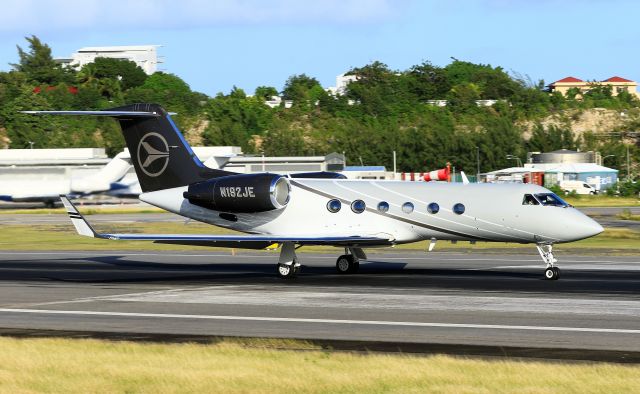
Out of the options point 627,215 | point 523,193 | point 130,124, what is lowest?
point 627,215

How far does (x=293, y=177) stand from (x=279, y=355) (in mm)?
15900

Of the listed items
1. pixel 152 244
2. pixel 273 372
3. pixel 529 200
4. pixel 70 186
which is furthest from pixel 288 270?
pixel 70 186

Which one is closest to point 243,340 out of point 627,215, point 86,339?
point 86,339

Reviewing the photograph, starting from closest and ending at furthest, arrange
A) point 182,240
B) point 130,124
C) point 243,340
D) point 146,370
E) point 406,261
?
point 146,370, point 243,340, point 182,240, point 130,124, point 406,261

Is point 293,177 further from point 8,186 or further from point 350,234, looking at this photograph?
point 8,186

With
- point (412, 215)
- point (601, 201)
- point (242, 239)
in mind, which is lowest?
point (601, 201)

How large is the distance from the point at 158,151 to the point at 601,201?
64.3 m

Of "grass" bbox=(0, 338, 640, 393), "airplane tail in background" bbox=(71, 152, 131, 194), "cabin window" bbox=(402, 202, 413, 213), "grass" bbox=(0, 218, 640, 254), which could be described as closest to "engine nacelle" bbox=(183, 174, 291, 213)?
"cabin window" bbox=(402, 202, 413, 213)

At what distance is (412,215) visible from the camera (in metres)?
28.2

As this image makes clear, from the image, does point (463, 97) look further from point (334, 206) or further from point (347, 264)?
point (334, 206)

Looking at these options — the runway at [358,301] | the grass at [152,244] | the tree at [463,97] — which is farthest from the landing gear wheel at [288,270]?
the tree at [463,97]

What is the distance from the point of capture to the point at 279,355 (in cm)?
1617

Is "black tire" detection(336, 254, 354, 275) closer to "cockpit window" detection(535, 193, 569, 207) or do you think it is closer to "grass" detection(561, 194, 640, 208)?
"cockpit window" detection(535, 193, 569, 207)

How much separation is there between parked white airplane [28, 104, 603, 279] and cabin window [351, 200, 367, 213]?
0.03 m
